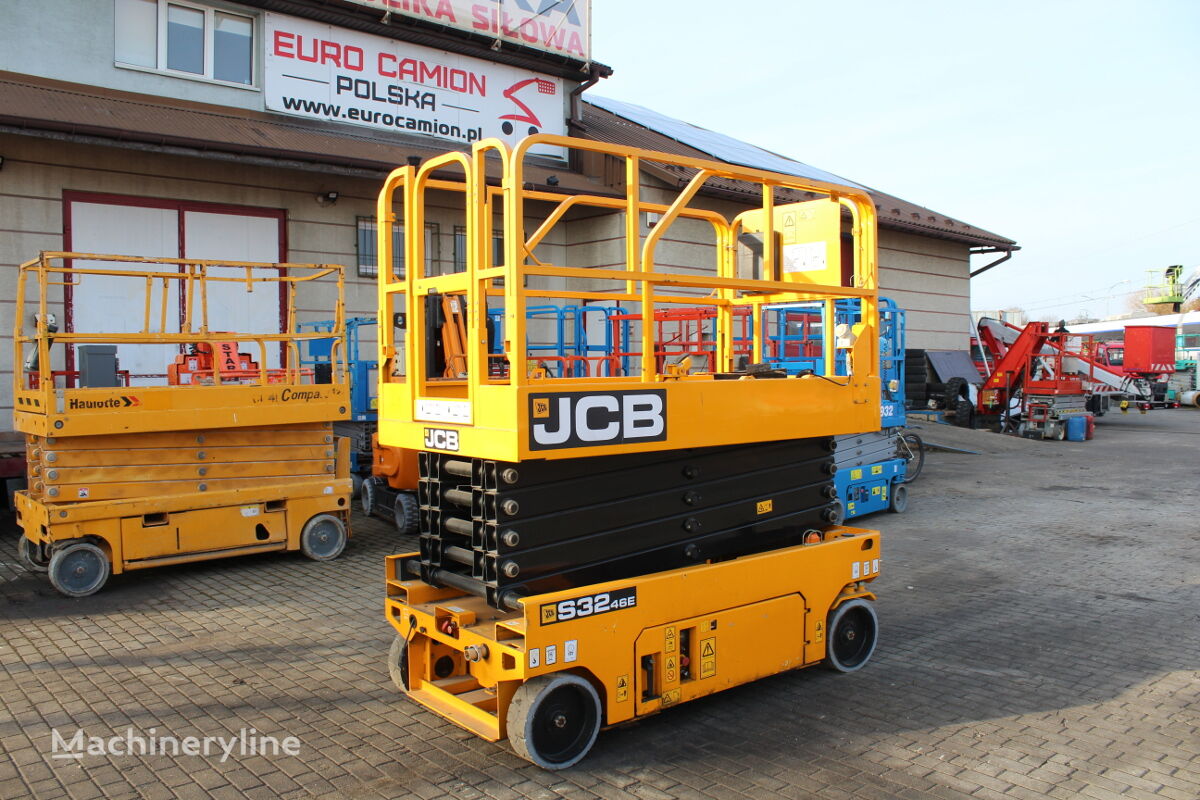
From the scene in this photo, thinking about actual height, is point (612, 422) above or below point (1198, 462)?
above

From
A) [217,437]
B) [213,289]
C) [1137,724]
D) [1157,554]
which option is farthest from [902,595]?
[213,289]

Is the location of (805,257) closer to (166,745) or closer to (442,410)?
(442,410)

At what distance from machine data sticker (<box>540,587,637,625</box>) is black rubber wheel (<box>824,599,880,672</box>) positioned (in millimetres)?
1693

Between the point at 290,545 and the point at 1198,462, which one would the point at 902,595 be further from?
the point at 1198,462

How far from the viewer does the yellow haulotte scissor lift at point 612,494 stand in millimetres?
4191

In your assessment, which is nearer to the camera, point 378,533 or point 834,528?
point 834,528

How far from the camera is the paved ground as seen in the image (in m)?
4.19

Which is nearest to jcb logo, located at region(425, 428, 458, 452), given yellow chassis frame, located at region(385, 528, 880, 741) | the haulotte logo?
yellow chassis frame, located at region(385, 528, 880, 741)

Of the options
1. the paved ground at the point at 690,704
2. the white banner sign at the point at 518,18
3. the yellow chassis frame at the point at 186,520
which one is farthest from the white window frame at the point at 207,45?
the paved ground at the point at 690,704

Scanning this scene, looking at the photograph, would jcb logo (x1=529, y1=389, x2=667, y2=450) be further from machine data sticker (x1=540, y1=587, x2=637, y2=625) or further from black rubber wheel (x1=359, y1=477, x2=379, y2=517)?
black rubber wheel (x1=359, y1=477, x2=379, y2=517)

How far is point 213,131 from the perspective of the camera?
11.6m

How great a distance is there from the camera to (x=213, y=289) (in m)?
12.5

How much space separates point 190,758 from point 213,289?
9.33 meters

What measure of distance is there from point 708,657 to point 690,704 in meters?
0.54
